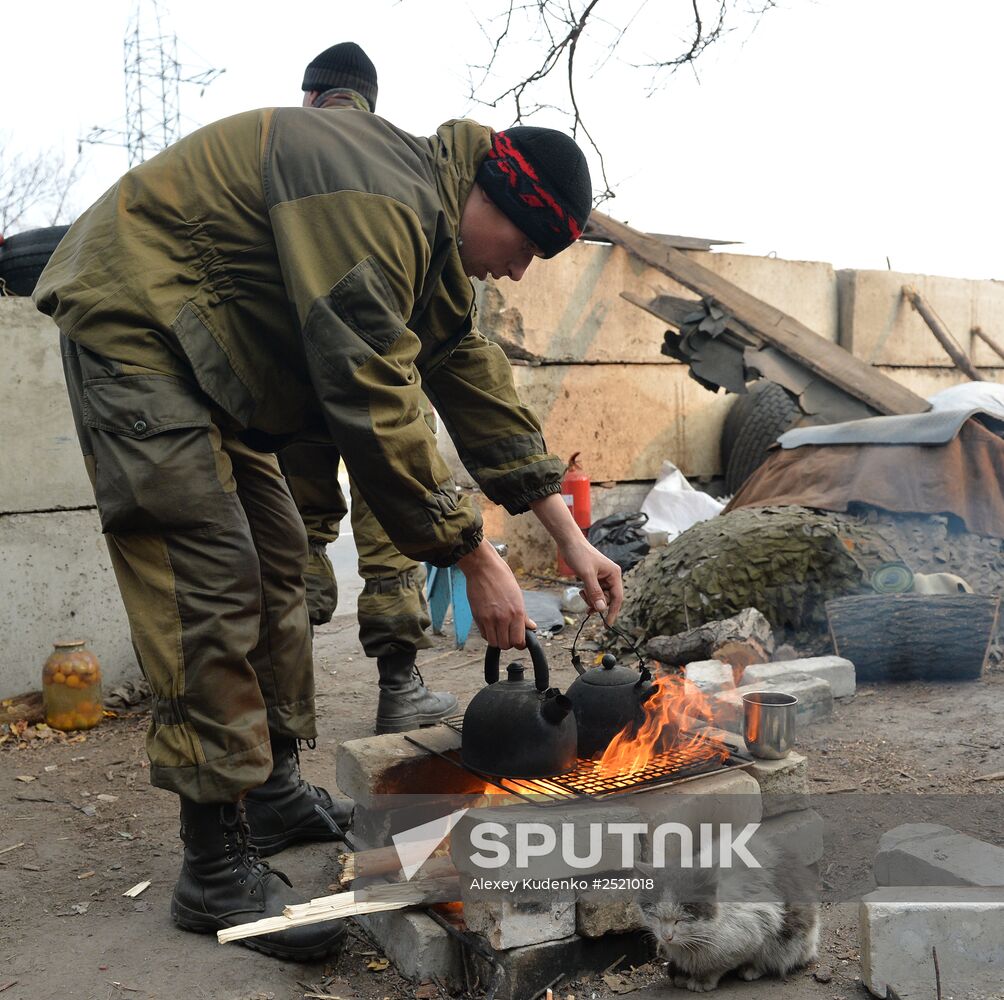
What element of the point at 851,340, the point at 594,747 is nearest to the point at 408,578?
the point at 594,747

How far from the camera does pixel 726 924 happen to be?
1.96 meters

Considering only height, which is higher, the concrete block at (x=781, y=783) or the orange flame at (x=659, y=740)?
the orange flame at (x=659, y=740)

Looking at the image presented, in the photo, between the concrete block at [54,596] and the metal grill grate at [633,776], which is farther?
the concrete block at [54,596]

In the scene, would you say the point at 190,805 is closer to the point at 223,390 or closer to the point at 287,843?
the point at 287,843

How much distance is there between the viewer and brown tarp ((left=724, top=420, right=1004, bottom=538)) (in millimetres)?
5020

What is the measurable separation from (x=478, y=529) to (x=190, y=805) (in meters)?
0.91

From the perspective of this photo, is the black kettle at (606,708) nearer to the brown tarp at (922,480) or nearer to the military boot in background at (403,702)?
the military boot in background at (403,702)

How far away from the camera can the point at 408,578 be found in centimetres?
375

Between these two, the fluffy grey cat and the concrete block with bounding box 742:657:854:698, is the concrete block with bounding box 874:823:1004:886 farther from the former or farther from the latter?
the concrete block with bounding box 742:657:854:698

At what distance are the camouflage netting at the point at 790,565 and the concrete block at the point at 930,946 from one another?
270 centimetres

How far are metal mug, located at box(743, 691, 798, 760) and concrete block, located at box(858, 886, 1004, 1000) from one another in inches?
19.2

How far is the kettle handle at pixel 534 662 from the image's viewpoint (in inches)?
82.5

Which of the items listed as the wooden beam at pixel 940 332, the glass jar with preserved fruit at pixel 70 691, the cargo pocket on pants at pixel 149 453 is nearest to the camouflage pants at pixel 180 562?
the cargo pocket on pants at pixel 149 453

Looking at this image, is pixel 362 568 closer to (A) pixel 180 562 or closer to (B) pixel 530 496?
(B) pixel 530 496
